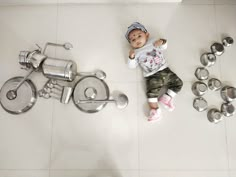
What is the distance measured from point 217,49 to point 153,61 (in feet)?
1.09

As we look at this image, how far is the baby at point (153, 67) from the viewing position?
117cm

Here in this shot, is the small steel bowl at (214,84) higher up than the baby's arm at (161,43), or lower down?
lower down

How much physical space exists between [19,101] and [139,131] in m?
0.59

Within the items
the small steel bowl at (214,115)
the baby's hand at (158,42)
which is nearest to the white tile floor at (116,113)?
the small steel bowl at (214,115)

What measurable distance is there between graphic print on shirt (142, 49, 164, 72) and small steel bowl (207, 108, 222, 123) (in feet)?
1.04

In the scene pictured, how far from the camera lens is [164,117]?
3.92 feet

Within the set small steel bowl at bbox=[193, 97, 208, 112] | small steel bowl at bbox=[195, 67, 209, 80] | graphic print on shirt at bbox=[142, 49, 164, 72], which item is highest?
graphic print on shirt at bbox=[142, 49, 164, 72]

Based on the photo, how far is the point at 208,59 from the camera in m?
1.23

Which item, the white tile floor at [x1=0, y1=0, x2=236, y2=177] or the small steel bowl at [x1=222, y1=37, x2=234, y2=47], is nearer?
the white tile floor at [x1=0, y1=0, x2=236, y2=177]

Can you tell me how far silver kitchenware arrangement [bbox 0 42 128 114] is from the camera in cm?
119

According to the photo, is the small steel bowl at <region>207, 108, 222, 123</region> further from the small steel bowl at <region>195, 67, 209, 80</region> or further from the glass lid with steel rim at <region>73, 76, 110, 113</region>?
the glass lid with steel rim at <region>73, 76, 110, 113</region>

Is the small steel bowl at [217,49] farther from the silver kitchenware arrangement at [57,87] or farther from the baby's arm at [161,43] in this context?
the silver kitchenware arrangement at [57,87]

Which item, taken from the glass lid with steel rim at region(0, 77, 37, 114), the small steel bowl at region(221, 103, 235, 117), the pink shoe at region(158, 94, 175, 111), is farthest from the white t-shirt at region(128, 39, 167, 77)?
the glass lid with steel rim at region(0, 77, 37, 114)

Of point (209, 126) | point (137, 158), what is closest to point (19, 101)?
point (137, 158)
